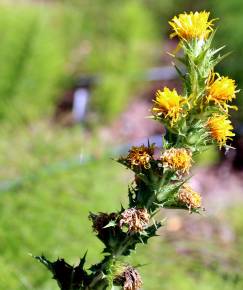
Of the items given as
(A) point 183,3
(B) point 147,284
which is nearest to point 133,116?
(A) point 183,3

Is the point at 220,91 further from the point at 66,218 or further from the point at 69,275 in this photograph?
the point at 66,218

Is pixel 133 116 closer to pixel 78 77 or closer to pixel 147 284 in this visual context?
pixel 78 77

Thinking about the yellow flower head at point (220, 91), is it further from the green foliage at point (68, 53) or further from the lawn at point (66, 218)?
the green foliage at point (68, 53)

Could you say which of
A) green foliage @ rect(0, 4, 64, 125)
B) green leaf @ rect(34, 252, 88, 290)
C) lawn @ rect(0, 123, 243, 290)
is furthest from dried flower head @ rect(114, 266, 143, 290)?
green foliage @ rect(0, 4, 64, 125)

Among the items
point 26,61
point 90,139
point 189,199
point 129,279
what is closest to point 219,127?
point 189,199

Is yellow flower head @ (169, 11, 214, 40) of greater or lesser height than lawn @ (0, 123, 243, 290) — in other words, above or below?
below

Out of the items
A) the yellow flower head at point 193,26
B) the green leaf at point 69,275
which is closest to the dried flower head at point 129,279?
the green leaf at point 69,275

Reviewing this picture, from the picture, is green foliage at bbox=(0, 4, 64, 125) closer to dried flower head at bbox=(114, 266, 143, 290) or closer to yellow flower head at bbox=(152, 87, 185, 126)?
dried flower head at bbox=(114, 266, 143, 290)
